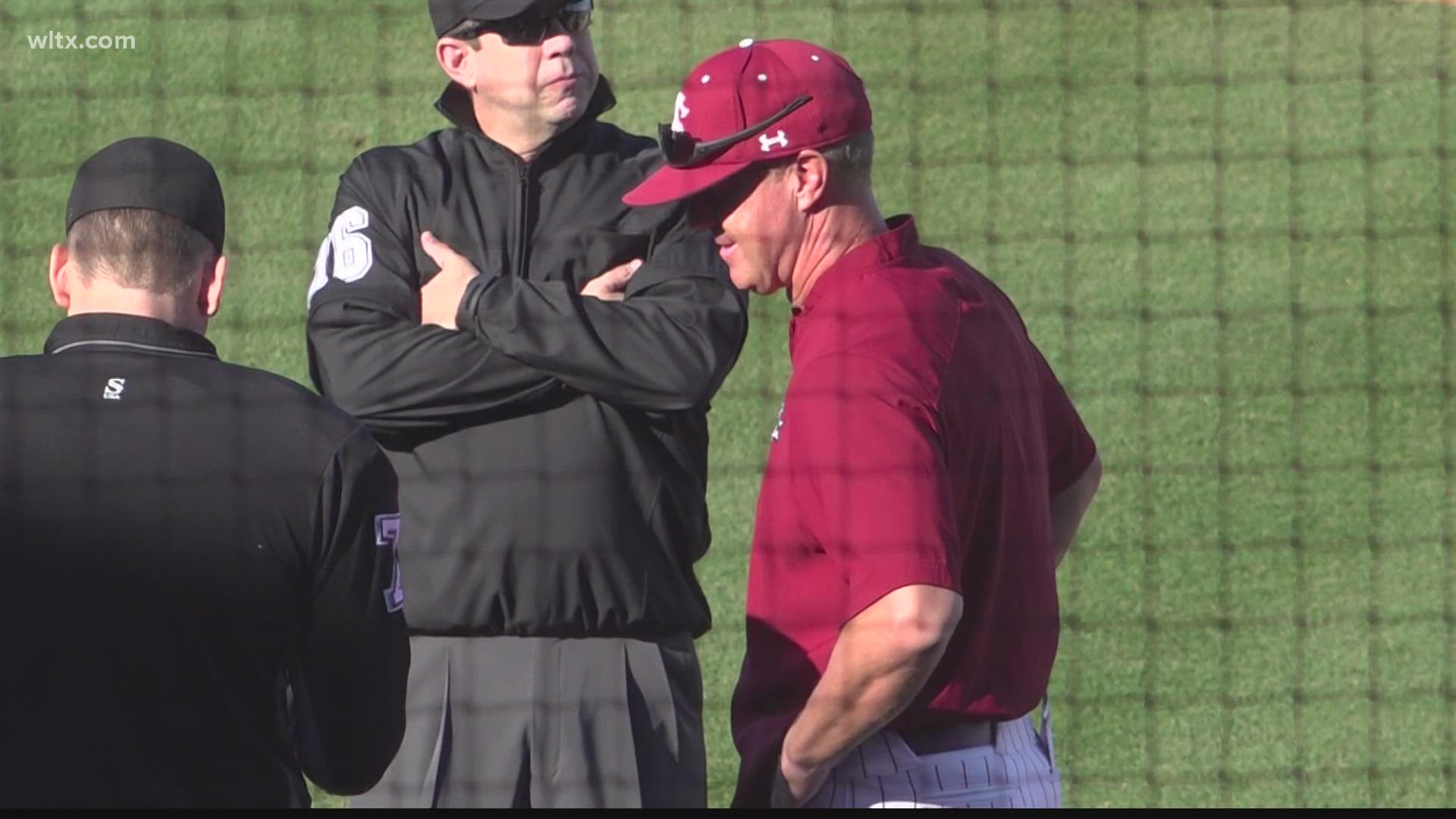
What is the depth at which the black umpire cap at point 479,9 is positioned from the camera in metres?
4.18

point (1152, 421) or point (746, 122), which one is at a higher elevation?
point (746, 122)

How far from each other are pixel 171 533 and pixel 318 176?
602 cm

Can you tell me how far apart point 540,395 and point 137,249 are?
1010 millimetres

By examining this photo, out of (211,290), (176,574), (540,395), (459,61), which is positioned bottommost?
(176,574)

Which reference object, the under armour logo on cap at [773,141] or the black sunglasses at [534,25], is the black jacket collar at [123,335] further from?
the black sunglasses at [534,25]

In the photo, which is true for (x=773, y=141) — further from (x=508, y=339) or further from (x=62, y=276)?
(x=62, y=276)

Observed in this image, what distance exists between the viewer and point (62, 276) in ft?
10.4

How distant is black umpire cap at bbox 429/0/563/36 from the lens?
164 inches

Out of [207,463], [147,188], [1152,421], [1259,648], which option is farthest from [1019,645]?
[1152,421]

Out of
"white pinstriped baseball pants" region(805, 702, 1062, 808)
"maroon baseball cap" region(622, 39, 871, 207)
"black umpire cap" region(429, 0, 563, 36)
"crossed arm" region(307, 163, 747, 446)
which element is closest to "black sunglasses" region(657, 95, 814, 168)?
"maroon baseball cap" region(622, 39, 871, 207)

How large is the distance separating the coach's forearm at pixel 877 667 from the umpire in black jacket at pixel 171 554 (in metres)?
0.65

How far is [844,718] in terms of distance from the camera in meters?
3.07

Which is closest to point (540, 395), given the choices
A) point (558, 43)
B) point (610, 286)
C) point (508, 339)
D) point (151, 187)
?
point (508, 339)

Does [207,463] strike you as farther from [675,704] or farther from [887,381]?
[675,704]
